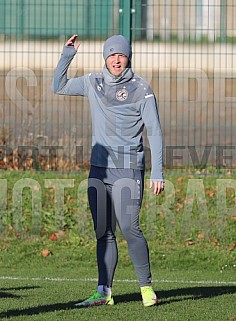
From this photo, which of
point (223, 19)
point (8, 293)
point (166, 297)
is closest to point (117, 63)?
point (166, 297)

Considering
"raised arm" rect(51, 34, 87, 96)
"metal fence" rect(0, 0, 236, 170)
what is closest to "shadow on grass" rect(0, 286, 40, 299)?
"raised arm" rect(51, 34, 87, 96)

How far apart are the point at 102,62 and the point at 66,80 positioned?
21.0 ft

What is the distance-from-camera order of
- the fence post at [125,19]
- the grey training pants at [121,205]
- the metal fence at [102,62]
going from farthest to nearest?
the metal fence at [102,62] < the fence post at [125,19] < the grey training pants at [121,205]

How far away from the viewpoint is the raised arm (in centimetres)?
847

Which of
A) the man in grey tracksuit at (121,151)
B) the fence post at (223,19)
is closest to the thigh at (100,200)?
the man in grey tracksuit at (121,151)

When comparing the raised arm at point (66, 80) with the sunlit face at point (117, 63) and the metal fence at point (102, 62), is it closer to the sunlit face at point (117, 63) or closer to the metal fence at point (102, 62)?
the sunlit face at point (117, 63)

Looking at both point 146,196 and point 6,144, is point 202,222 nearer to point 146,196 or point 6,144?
point 146,196

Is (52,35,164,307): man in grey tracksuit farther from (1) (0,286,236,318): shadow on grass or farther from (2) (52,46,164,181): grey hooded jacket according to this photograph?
(1) (0,286,236,318): shadow on grass

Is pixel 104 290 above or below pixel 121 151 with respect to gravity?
below

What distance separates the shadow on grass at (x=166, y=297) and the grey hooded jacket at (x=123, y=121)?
114cm

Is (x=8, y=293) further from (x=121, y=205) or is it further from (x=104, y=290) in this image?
(x=121, y=205)

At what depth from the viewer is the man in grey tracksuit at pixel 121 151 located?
8.30 metres

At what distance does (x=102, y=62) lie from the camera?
14.9 meters

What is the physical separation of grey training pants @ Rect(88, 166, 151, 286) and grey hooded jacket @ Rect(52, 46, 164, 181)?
0.28 feet
